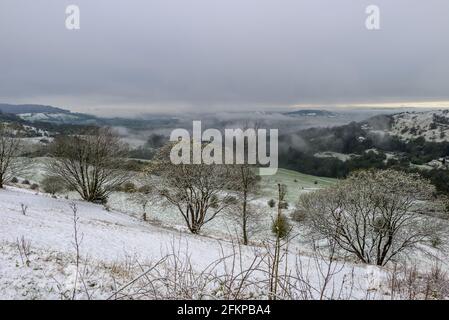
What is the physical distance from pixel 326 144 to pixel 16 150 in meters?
121

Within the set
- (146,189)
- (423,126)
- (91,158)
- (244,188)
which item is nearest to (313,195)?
(244,188)

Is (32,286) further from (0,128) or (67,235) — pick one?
(0,128)

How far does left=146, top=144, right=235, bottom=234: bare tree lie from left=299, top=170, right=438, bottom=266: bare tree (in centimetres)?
714

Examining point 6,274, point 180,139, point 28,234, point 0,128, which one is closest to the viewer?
point 6,274

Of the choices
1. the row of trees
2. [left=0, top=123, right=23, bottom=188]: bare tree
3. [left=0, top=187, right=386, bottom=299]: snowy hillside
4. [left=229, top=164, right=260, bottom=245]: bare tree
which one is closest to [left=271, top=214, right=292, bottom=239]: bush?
[left=0, top=187, right=386, bottom=299]: snowy hillside

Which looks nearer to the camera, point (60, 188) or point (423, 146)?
point (60, 188)

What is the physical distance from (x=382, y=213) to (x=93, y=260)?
18111 mm

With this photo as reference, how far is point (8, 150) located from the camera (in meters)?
30.8

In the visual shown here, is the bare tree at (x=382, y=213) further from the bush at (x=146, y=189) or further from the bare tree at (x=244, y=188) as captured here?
the bush at (x=146, y=189)

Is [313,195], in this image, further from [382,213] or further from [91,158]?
[91,158]

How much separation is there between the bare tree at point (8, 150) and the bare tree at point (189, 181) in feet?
53.1
